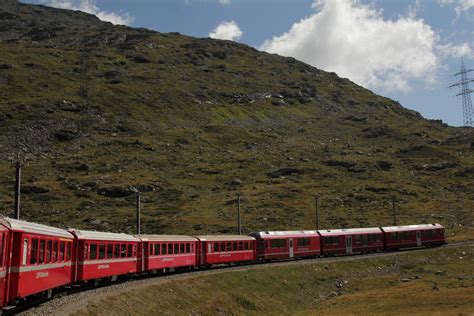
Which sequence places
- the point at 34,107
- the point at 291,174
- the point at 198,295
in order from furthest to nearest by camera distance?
the point at 34,107
the point at 291,174
the point at 198,295

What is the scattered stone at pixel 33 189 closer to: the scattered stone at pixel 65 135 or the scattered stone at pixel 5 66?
the scattered stone at pixel 65 135

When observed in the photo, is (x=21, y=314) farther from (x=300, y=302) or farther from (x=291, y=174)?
(x=291, y=174)

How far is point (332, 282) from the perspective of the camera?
184ft

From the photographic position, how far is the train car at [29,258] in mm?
19969

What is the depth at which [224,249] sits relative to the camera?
5553 cm

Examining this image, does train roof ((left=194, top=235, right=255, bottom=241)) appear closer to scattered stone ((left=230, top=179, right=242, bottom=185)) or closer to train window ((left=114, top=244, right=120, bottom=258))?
train window ((left=114, top=244, right=120, bottom=258))

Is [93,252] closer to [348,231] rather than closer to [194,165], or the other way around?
[348,231]

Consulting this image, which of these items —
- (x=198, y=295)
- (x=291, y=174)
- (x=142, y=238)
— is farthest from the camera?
(x=291, y=174)

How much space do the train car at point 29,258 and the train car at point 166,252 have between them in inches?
545

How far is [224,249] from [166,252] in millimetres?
11337

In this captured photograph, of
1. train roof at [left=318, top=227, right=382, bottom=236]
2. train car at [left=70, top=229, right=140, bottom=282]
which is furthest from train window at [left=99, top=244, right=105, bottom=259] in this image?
train roof at [left=318, top=227, right=382, bottom=236]

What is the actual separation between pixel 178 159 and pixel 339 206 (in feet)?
160

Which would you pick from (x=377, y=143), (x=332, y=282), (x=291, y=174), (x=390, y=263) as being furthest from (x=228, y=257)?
(x=377, y=143)

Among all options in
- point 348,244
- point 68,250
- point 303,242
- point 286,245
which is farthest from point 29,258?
point 348,244
